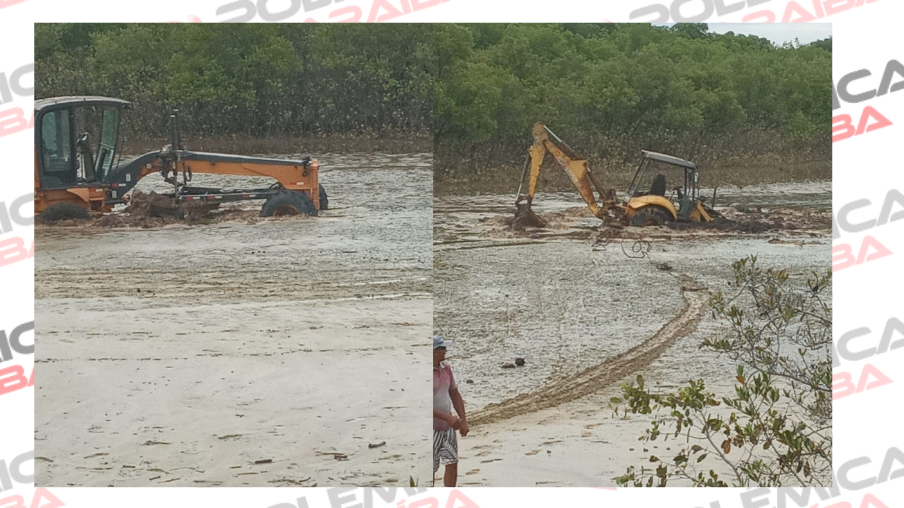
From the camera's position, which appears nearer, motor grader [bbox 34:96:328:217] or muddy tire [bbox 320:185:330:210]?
motor grader [bbox 34:96:328:217]

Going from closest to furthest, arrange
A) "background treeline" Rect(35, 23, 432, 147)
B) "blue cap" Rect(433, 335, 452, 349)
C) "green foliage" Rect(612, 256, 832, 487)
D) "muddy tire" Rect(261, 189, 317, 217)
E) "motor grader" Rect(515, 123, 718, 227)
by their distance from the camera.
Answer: "green foliage" Rect(612, 256, 832, 487) < "blue cap" Rect(433, 335, 452, 349) < "background treeline" Rect(35, 23, 432, 147) < "motor grader" Rect(515, 123, 718, 227) < "muddy tire" Rect(261, 189, 317, 217)

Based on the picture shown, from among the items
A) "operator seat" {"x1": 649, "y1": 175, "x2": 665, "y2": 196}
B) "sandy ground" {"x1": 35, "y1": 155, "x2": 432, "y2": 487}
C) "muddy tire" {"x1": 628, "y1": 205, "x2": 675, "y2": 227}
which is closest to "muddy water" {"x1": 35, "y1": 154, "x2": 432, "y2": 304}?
"sandy ground" {"x1": 35, "y1": 155, "x2": 432, "y2": 487}

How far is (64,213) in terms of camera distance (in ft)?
27.4

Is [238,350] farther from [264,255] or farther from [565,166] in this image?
[565,166]

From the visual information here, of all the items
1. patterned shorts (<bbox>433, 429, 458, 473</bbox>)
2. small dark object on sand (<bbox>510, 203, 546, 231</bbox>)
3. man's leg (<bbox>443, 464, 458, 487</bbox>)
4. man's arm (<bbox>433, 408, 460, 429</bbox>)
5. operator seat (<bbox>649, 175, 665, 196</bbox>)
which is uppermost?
operator seat (<bbox>649, 175, 665, 196</bbox>)

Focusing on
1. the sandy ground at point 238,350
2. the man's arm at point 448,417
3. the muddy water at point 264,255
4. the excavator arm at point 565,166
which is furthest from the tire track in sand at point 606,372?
the muddy water at point 264,255

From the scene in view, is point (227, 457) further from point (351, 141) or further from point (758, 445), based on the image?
point (758, 445)

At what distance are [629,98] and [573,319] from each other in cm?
179

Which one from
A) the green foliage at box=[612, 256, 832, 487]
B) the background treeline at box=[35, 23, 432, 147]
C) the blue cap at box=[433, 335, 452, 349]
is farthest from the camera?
the background treeline at box=[35, 23, 432, 147]

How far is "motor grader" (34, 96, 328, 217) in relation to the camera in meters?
8.33

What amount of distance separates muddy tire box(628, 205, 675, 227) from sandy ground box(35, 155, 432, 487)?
5.21 ft

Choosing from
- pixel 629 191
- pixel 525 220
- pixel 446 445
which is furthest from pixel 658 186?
pixel 446 445

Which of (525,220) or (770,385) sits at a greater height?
(525,220)

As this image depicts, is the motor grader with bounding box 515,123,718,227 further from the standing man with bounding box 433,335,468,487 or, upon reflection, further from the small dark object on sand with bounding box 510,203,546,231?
the standing man with bounding box 433,335,468,487
